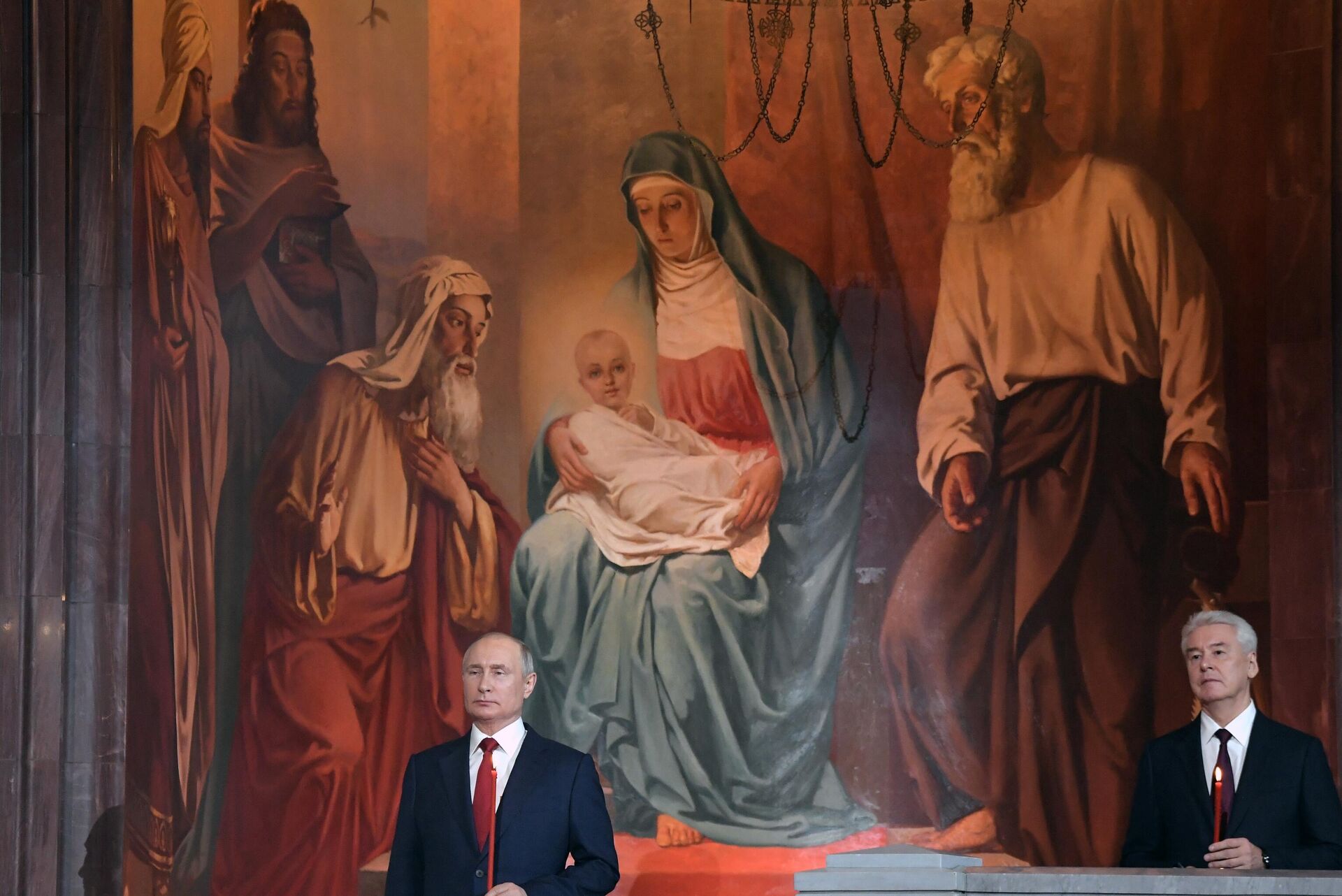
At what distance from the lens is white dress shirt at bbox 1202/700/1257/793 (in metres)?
4.68

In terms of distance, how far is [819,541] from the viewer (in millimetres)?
7652

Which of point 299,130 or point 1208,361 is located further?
point 299,130

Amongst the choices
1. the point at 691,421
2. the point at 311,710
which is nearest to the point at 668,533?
the point at 691,421

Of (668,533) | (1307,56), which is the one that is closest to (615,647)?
(668,533)

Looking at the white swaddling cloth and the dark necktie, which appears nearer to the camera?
the dark necktie

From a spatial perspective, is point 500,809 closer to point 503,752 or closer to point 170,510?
point 503,752

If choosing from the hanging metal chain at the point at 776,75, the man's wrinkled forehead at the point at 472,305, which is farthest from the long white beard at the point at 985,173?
the man's wrinkled forehead at the point at 472,305

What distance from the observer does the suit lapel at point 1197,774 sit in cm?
468

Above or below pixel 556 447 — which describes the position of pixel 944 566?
below

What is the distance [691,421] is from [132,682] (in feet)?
8.71

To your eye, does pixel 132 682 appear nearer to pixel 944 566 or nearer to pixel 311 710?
pixel 311 710

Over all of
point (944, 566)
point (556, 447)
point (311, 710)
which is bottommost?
point (311, 710)

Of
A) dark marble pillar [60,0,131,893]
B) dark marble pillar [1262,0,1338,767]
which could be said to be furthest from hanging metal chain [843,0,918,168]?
dark marble pillar [60,0,131,893]

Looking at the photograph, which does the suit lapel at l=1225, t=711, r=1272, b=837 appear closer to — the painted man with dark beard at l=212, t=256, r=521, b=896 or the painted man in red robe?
the painted man with dark beard at l=212, t=256, r=521, b=896
